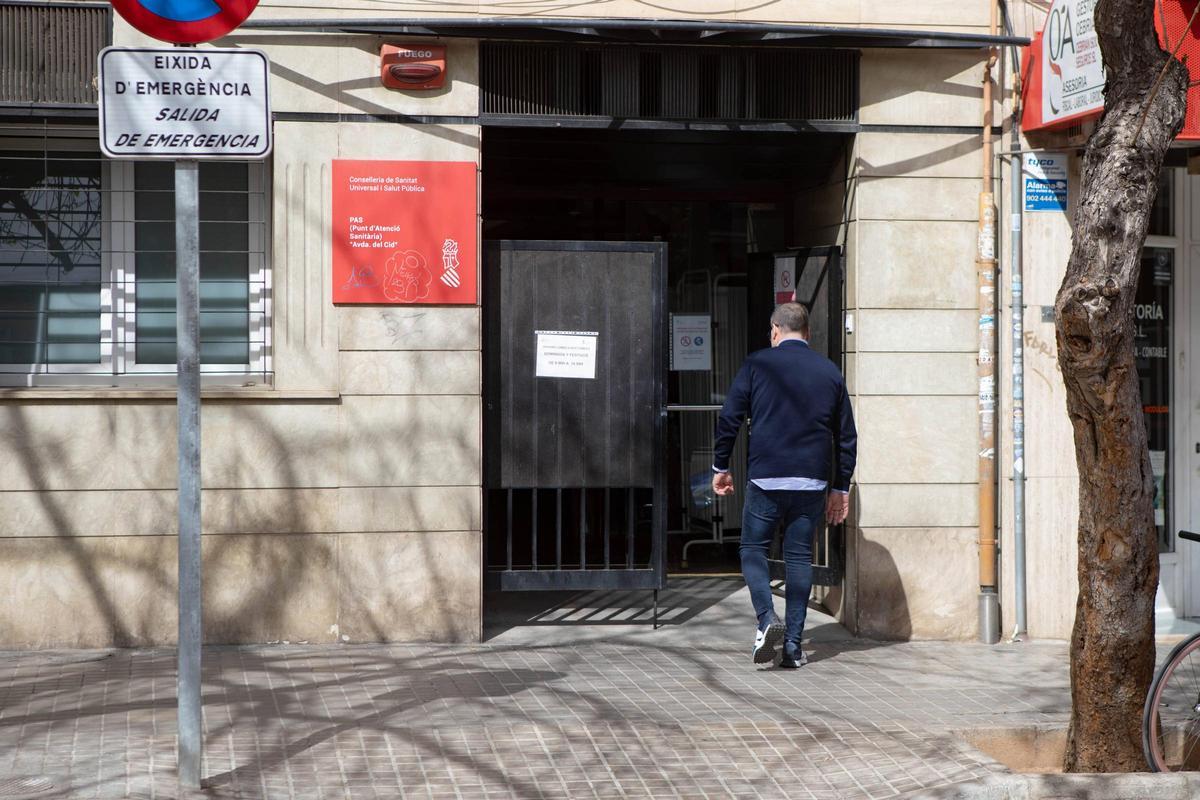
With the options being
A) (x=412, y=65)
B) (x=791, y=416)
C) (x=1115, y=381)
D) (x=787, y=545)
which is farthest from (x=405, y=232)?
(x=1115, y=381)

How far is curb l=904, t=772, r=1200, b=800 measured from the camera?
5.45 meters

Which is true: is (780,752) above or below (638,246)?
below

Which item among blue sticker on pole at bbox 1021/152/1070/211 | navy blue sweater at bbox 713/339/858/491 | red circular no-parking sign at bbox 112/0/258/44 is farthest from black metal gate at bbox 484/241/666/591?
red circular no-parking sign at bbox 112/0/258/44

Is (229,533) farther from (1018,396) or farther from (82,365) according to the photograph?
(1018,396)

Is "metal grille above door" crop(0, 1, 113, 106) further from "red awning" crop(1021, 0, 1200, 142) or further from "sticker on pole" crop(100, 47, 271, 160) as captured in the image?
"red awning" crop(1021, 0, 1200, 142)

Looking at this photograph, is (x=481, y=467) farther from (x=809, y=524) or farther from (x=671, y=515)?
(x=671, y=515)

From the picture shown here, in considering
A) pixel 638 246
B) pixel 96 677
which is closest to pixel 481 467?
pixel 638 246

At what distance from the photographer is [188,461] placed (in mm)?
5207

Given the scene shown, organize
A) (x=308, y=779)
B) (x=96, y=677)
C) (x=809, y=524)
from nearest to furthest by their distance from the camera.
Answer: (x=308, y=779) < (x=96, y=677) < (x=809, y=524)

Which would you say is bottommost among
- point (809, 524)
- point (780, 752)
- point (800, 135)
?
point (780, 752)

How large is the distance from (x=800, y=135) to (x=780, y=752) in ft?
13.6

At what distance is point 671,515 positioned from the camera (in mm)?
10680

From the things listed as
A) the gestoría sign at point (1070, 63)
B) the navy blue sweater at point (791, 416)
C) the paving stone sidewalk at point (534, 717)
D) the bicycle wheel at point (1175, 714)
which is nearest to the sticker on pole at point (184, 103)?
the paving stone sidewalk at point (534, 717)

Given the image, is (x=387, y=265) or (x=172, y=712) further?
(x=387, y=265)
